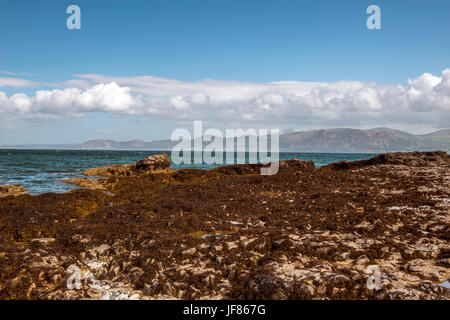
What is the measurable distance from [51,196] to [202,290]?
13019 millimetres

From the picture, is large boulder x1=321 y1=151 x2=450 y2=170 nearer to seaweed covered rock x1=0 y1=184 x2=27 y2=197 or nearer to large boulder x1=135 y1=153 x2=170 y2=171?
large boulder x1=135 y1=153 x2=170 y2=171

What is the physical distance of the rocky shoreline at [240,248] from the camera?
5.58m

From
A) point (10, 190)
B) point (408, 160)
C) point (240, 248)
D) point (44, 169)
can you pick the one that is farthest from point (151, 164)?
point (240, 248)

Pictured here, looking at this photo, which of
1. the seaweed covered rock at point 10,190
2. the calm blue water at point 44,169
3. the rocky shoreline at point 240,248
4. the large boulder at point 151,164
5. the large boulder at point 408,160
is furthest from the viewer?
the large boulder at point 151,164

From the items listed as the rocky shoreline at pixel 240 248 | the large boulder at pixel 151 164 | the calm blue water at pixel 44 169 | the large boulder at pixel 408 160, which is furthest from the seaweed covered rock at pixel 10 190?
the large boulder at pixel 408 160

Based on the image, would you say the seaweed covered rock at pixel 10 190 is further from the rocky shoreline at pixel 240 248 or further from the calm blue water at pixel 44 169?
the rocky shoreline at pixel 240 248

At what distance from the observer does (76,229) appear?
30.5 feet

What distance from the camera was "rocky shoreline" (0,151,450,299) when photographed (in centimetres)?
558

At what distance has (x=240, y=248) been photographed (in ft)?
24.0

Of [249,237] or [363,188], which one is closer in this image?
[249,237]

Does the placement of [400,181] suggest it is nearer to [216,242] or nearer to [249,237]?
[249,237]

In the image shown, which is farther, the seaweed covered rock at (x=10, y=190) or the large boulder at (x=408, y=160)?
the large boulder at (x=408, y=160)
